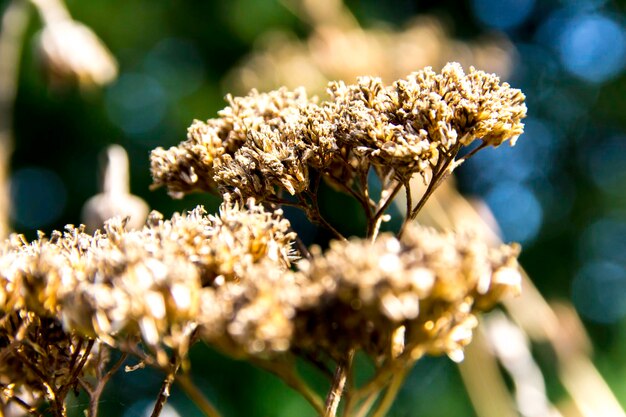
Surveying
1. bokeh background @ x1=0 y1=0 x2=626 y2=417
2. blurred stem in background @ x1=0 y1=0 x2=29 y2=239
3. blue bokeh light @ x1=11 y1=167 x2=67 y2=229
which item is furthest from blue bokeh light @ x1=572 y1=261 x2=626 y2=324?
blurred stem in background @ x1=0 y1=0 x2=29 y2=239

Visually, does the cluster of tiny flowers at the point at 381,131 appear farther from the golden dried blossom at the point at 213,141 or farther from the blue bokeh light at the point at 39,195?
the blue bokeh light at the point at 39,195

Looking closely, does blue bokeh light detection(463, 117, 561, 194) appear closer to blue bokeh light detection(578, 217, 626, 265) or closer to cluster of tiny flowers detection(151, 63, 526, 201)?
blue bokeh light detection(578, 217, 626, 265)

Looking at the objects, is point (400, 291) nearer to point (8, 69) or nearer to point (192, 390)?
point (192, 390)

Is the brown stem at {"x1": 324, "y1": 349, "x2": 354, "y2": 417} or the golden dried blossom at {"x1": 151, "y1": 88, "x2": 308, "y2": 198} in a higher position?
the golden dried blossom at {"x1": 151, "y1": 88, "x2": 308, "y2": 198}

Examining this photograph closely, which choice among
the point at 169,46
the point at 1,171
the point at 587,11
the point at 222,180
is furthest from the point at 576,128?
the point at 222,180

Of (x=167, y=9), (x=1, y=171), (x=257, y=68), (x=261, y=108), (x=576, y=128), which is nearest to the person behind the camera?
(x=261, y=108)

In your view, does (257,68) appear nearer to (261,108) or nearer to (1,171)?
(1,171)

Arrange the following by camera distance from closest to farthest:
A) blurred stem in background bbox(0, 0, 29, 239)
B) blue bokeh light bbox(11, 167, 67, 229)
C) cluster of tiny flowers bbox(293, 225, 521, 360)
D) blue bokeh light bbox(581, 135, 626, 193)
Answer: cluster of tiny flowers bbox(293, 225, 521, 360) < blurred stem in background bbox(0, 0, 29, 239) < blue bokeh light bbox(11, 167, 67, 229) < blue bokeh light bbox(581, 135, 626, 193)
